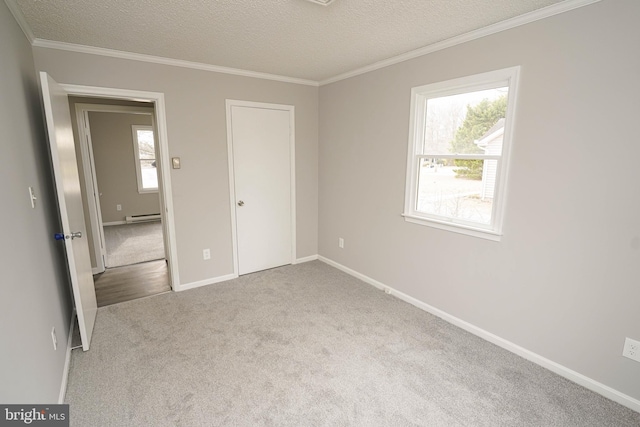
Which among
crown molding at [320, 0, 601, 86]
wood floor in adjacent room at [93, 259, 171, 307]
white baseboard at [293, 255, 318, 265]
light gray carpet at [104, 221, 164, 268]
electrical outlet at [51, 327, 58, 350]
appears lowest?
wood floor in adjacent room at [93, 259, 171, 307]

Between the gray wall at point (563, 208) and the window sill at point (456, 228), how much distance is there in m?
0.05

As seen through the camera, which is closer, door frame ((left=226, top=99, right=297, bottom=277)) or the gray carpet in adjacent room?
the gray carpet in adjacent room

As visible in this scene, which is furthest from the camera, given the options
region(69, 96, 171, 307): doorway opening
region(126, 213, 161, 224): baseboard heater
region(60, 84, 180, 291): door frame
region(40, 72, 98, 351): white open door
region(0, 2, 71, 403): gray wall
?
region(126, 213, 161, 224): baseboard heater

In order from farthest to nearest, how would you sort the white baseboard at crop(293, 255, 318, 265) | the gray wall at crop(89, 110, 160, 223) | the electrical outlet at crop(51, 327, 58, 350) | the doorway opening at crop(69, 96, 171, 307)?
the gray wall at crop(89, 110, 160, 223)
the white baseboard at crop(293, 255, 318, 265)
the doorway opening at crop(69, 96, 171, 307)
the electrical outlet at crop(51, 327, 58, 350)

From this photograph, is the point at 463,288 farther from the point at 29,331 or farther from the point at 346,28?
the point at 29,331

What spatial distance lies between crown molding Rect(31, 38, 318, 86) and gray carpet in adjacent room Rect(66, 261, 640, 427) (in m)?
2.41

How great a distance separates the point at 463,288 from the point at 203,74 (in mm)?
3338

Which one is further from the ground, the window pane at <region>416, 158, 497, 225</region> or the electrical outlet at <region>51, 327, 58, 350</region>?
the window pane at <region>416, 158, 497, 225</region>

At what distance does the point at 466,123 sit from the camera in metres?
2.55

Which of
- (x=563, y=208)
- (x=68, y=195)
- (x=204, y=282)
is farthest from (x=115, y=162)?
(x=563, y=208)

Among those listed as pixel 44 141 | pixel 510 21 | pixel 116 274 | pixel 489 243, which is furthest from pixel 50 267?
pixel 510 21

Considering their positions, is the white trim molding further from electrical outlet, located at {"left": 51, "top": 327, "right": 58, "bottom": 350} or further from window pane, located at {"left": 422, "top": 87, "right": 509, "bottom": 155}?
electrical outlet, located at {"left": 51, "top": 327, "right": 58, "bottom": 350}

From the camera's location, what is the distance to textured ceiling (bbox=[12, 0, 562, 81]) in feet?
6.23

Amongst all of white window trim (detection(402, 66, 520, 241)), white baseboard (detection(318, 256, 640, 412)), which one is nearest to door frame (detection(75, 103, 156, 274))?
white window trim (detection(402, 66, 520, 241))
